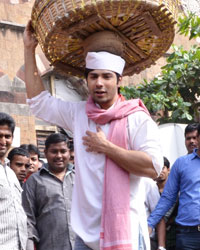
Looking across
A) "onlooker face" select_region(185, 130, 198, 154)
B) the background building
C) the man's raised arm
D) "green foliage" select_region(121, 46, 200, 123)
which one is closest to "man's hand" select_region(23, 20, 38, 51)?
the man's raised arm

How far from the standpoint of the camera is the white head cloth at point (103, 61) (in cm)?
348

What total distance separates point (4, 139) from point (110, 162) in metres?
1.89

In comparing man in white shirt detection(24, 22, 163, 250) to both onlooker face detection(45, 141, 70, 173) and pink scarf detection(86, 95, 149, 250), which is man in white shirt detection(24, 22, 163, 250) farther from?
onlooker face detection(45, 141, 70, 173)

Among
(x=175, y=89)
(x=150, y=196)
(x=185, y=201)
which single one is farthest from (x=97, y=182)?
(x=175, y=89)

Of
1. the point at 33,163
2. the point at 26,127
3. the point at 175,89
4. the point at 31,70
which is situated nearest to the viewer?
the point at 31,70

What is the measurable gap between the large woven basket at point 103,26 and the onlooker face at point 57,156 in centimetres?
164

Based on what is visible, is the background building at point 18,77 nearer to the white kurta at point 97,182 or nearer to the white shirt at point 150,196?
the white shirt at point 150,196

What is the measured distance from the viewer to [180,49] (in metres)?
10.3

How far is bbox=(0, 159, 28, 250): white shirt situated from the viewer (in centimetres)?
436

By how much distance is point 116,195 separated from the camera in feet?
10.5

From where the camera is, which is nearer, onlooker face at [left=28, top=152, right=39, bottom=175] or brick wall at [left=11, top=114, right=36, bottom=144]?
onlooker face at [left=28, top=152, right=39, bottom=175]

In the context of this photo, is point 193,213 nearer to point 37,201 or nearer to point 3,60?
point 37,201

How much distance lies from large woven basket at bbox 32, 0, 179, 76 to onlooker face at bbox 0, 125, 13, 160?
1.11m

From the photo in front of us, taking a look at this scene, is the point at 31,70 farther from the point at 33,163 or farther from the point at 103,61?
the point at 33,163
